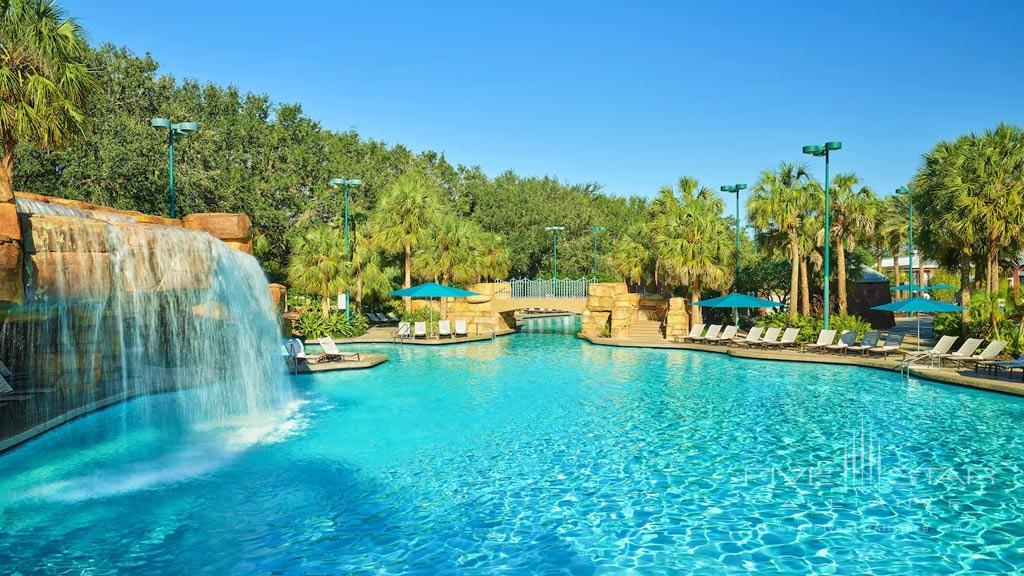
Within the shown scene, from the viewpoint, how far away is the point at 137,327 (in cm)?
1199

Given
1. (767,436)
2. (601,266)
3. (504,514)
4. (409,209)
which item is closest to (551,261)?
(601,266)

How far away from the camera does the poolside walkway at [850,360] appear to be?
16484 millimetres

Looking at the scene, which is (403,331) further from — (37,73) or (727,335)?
(37,73)

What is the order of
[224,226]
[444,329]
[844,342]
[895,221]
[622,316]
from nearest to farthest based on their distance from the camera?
1. [224,226]
2. [844,342]
3. [444,329]
4. [622,316]
5. [895,221]

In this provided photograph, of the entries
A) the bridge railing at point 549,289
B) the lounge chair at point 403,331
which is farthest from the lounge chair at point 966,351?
the bridge railing at point 549,289

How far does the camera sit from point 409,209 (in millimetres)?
34594

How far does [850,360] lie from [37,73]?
897 inches

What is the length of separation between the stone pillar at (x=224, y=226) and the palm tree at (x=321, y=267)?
51.6ft

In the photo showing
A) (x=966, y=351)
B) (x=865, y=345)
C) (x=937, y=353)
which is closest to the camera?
(x=966, y=351)

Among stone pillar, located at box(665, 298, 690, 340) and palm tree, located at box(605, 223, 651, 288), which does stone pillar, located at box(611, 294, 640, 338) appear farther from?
palm tree, located at box(605, 223, 651, 288)

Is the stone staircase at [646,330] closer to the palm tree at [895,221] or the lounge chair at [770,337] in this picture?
the lounge chair at [770,337]

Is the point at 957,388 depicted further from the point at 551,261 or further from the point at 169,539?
the point at 551,261

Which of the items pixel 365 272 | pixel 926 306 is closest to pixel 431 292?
pixel 365 272

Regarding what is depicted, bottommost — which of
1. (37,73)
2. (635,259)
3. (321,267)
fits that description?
(321,267)
